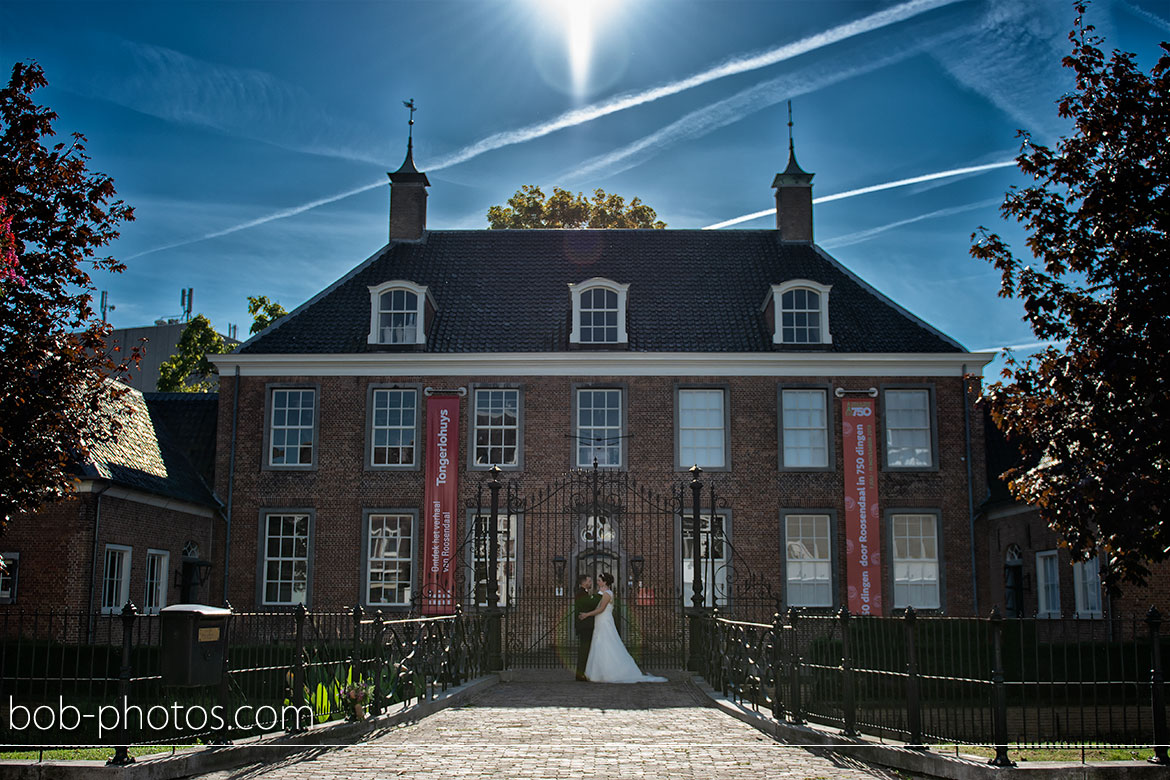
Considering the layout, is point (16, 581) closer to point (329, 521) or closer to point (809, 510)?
point (329, 521)

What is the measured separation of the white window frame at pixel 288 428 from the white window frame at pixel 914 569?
514 inches

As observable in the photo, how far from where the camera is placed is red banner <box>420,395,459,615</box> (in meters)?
23.9

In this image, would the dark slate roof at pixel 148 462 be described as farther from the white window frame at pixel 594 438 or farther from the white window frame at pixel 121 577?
the white window frame at pixel 594 438

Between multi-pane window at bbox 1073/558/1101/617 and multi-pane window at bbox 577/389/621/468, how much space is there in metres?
9.59

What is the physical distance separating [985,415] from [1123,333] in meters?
17.9

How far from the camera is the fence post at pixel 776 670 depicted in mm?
11414

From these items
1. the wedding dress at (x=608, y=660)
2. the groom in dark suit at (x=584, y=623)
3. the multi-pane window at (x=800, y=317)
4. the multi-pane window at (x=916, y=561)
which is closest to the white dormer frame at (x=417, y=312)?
the multi-pane window at (x=800, y=317)

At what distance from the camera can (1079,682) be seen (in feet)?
29.7

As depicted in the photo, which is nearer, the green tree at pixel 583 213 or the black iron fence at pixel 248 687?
the black iron fence at pixel 248 687

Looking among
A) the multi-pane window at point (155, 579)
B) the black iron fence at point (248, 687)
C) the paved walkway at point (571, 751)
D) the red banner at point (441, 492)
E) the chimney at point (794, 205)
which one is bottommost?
the paved walkway at point (571, 751)

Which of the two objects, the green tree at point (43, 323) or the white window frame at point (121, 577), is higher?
the green tree at point (43, 323)

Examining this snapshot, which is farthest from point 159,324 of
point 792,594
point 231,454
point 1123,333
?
point 1123,333

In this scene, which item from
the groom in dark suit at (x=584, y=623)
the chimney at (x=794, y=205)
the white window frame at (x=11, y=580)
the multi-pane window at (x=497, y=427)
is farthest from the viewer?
the chimney at (x=794, y=205)

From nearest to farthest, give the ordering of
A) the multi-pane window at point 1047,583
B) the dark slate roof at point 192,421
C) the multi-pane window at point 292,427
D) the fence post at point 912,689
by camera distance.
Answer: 1. the fence post at point 912,689
2. the multi-pane window at point 1047,583
3. the multi-pane window at point 292,427
4. the dark slate roof at point 192,421
